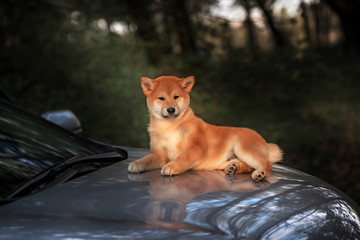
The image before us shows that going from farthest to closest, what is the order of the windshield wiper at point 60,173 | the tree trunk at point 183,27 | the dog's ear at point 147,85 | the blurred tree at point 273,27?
the blurred tree at point 273,27
the tree trunk at point 183,27
the dog's ear at point 147,85
the windshield wiper at point 60,173

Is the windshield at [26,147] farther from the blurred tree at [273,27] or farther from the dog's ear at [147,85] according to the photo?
the blurred tree at [273,27]

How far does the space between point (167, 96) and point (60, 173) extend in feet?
2.17

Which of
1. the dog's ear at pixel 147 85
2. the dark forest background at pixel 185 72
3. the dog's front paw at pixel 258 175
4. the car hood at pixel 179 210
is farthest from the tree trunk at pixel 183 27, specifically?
the car hood at pixel 179 210

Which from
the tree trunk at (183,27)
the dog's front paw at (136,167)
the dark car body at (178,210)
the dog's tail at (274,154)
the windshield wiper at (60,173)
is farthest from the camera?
the tree trunk at (183,27)

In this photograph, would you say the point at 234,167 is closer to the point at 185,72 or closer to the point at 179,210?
the point at 179,210

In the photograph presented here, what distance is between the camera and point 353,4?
7.19 meters

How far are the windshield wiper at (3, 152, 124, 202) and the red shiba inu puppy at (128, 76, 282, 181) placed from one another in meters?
0.24

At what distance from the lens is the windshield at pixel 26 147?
206 cm

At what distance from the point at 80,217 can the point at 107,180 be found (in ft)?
1.39

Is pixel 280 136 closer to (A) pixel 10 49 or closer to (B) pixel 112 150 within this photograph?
(A) pixel 10 49

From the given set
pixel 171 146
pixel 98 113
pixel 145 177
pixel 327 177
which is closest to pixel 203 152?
pixel 171 146

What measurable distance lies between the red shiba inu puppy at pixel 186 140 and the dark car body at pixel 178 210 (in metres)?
0.11

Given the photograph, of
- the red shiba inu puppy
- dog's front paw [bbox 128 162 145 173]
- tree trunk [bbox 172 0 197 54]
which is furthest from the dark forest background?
dog's front paw [bbox 128 162 145 173]

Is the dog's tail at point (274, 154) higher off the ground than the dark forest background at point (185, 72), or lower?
lower
